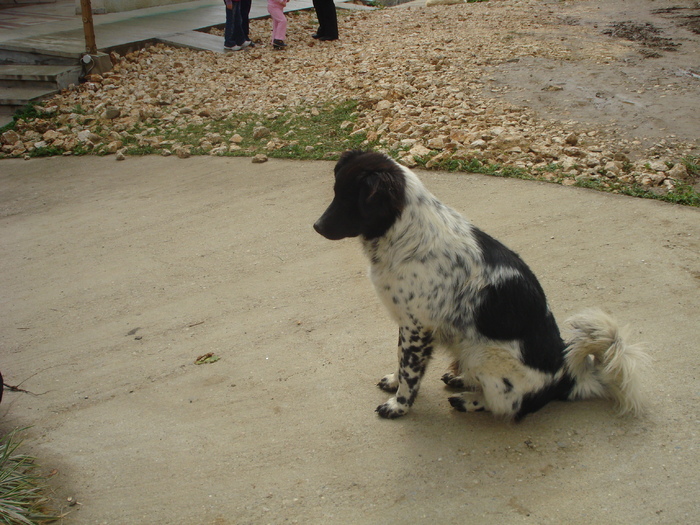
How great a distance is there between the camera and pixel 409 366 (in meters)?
3.46

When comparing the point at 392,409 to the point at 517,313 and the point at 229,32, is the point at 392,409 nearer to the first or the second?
the point at 517,313

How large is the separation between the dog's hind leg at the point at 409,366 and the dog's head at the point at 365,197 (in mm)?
596

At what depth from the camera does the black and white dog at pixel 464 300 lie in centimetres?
323

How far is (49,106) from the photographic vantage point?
9.47 m

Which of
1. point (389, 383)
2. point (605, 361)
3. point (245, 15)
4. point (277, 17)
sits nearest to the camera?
point (605, 361)

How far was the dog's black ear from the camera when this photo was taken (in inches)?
123

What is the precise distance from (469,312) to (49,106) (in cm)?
863

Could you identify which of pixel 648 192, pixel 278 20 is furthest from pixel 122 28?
pixel 648 192

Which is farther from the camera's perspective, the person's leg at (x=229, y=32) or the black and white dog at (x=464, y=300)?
the person's leg at (x=229, y=32)

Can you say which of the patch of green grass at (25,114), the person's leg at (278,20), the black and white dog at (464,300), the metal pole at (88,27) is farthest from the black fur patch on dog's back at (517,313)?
the person's leg at (278,20)

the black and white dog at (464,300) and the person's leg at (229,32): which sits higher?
the person's leg at (229,32)

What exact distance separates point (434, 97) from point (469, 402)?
6.17 meters

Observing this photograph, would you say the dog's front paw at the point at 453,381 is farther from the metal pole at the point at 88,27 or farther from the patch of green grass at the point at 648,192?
the metal pole at the point at 88,27

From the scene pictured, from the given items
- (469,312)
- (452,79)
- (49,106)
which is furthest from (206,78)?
(469,312)
